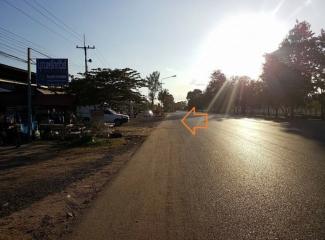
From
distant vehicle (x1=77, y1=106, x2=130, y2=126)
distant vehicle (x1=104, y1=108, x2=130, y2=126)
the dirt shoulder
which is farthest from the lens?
distant vehicle (x1=104, y1=108, x2=130, y2=126)

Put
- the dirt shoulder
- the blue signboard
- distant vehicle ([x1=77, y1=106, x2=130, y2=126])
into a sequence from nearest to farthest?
1. the dirt shoulder
2. the blue signboard
3. distant vehicle ([x1=77, y1=106, x2=130, y2=126])

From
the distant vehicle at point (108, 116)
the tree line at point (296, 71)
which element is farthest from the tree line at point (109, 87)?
the tree line at point (296, 71)

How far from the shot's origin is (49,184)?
400 inches

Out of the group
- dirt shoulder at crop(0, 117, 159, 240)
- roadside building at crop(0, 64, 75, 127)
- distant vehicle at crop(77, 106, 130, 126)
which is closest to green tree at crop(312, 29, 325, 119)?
distant vehicle at crop(77, 106, 130, 126)

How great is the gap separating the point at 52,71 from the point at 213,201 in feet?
59.6

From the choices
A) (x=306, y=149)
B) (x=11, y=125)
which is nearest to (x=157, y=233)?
(x=306, y=149)

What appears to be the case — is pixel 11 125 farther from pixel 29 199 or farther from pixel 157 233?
pixel 157 233

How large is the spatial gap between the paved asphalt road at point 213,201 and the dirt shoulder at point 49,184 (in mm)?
443

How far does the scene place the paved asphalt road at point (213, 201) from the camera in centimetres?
580

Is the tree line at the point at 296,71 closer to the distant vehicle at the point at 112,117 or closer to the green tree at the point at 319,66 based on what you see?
the green tree at the point at 319,66

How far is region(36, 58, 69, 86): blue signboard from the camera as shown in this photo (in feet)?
78.4

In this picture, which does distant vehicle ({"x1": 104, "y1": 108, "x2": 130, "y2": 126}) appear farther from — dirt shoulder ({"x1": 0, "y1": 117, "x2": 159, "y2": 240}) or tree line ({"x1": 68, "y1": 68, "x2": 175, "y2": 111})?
dirt shoulder ({"x1": 0, "y1": 117, "x2": 159, "y2": 240})

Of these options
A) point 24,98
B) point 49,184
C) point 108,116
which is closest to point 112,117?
point 108,116

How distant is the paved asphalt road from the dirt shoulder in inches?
17.4
